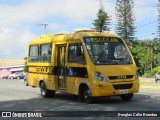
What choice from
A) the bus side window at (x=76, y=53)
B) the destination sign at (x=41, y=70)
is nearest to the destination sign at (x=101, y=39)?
the bus side window at (x=76, y=53)

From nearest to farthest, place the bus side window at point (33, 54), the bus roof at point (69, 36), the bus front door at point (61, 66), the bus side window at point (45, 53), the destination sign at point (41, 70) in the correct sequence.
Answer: the bus roof at point (69, 36) → the bus front door at point (61, 66) → the destination sign at point (41, 70) → the bus side window at point (45, 53) → the bus side window at point (33, 54)

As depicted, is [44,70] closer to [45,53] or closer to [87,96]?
[45,53]

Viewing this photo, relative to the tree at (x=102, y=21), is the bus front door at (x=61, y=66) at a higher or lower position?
lower

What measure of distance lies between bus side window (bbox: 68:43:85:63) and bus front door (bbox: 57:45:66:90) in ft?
2.14

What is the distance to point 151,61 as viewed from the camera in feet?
282

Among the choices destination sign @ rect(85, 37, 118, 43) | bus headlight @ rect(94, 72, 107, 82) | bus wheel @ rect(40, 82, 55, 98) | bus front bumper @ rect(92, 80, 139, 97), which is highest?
destination sign @ rect(85, 37, 118, 43)

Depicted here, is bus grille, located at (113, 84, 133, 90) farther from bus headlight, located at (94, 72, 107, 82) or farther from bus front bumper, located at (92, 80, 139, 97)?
bus headlight, located at (94, 72, 107, 82)

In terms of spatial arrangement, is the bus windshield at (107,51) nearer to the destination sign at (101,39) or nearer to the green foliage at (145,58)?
the destination sign at (101,39)

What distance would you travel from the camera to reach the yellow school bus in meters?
15.4

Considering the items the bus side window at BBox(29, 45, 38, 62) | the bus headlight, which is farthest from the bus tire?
the bus side window at BBox(29, 45, 38, 62)

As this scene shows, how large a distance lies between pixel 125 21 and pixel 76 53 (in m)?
59.1

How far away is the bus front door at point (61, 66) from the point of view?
17844mm

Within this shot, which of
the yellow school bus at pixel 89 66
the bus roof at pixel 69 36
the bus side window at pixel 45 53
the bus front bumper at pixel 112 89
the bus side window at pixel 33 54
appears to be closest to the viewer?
the bus front bumper at pixel 112 89

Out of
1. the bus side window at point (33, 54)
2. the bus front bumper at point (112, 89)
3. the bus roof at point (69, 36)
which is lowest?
the bus front bumper at point (112, 89)
